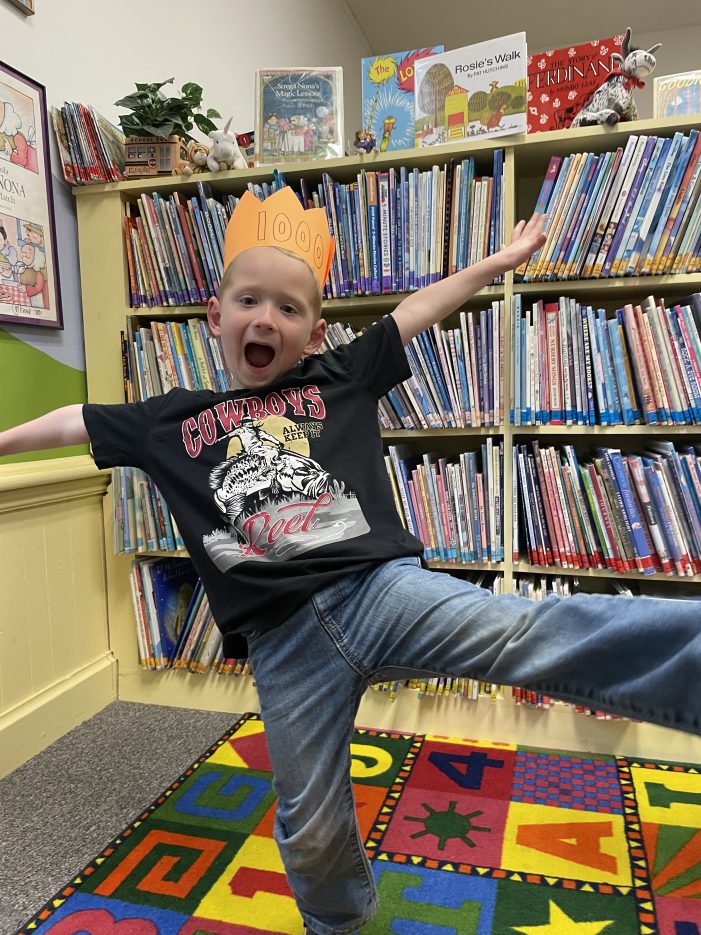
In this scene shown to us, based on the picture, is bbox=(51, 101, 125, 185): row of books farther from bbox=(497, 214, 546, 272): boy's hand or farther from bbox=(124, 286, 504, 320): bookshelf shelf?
bbox=(497, 214, 546, 272): boy's hand

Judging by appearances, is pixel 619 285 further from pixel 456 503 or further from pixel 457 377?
pixel 456 503

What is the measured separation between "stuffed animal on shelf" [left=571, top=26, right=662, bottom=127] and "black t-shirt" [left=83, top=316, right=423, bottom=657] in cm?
93

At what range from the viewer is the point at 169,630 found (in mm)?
2082

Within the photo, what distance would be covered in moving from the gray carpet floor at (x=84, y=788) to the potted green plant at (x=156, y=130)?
1.59 meters

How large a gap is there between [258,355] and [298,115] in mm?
1063

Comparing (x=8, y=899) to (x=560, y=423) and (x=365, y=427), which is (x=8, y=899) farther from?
(x=560, y=423)

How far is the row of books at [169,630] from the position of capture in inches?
79.7

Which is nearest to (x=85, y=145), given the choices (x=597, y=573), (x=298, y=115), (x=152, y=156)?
(x=152, y=156)

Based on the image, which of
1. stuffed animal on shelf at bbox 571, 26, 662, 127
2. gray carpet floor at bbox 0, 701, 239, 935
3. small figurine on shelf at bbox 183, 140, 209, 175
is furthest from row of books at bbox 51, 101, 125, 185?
gray carpet floor at bbox 0, 701, 239, 935

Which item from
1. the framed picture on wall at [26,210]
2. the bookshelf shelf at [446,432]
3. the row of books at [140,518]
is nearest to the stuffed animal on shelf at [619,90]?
the bookshelf shelf at [446,432]

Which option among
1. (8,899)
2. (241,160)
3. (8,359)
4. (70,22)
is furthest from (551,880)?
(70,22)

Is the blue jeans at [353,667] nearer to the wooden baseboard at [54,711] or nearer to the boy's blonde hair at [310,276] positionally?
the boy's blonde hair at [310,276]

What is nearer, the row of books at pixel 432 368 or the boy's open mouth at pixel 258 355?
the boy's open mouth at pixel 258 355

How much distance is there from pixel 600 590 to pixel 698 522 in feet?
1.29
